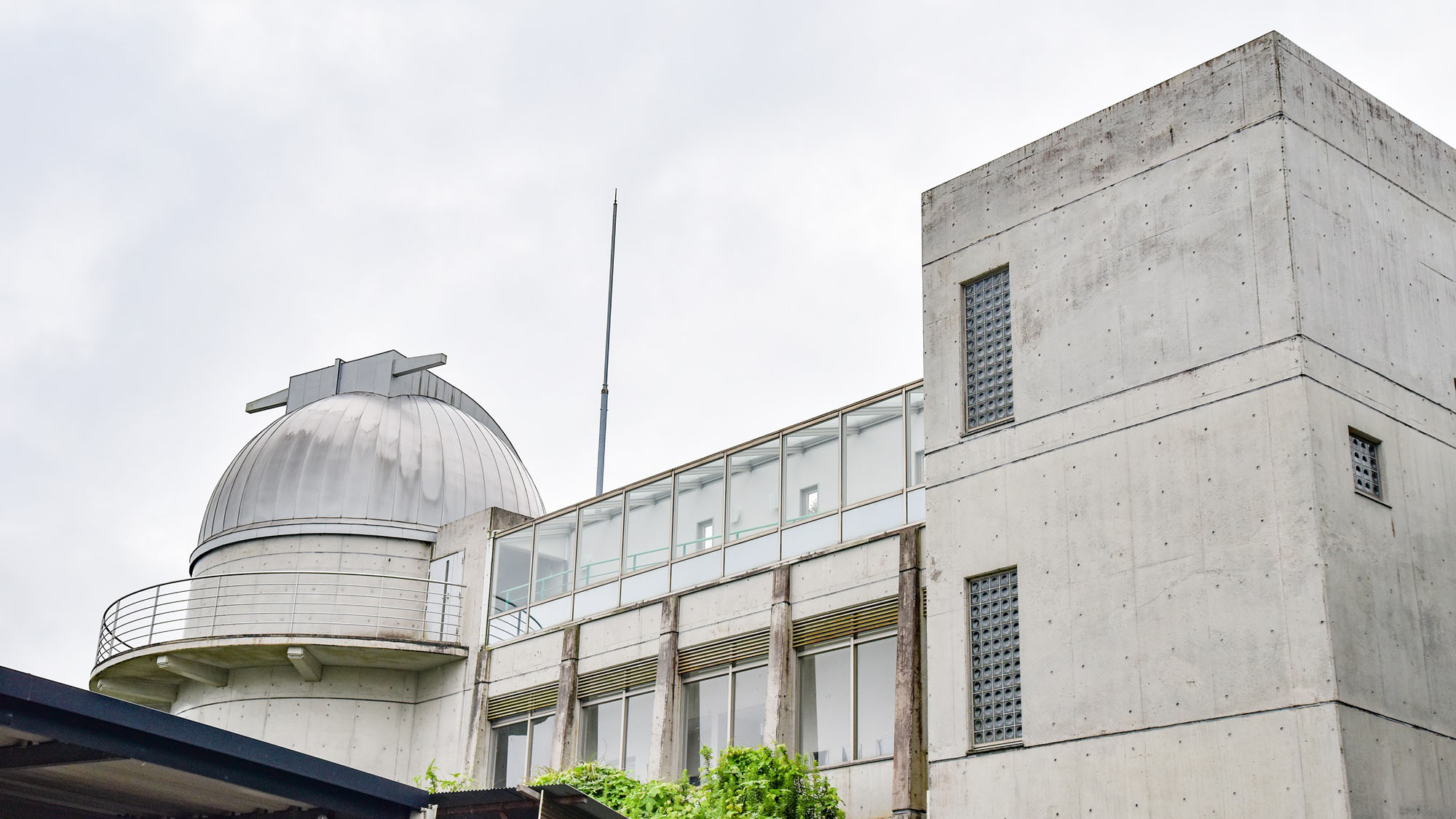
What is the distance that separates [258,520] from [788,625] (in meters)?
13.4

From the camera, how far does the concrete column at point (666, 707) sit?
24281mm

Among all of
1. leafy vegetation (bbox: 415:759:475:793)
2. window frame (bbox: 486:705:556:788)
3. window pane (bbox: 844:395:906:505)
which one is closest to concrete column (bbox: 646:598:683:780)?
window frame (bbox: 486:705:556:788)

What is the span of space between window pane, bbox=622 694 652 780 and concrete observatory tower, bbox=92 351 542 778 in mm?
4308

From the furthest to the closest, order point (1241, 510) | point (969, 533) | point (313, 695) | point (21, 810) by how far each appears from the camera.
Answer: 1. point (313, 695)
2. point (969, 533)
3. point (21, 810)
4. point (1241, 510)

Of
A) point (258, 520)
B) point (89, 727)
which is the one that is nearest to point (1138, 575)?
point (89, 727)

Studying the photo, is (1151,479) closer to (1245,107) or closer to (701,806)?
(1245,107)

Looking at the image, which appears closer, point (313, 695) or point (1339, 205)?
point (1339, 205)

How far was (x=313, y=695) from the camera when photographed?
3000 centimetres

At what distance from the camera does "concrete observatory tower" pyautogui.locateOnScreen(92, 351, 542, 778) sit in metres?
29.6

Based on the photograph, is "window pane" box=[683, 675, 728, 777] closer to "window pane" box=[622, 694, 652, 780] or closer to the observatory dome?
"window pane" box=[622, 694, 652, 780]

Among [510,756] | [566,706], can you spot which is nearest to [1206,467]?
[566,706]

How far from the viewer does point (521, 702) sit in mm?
27953

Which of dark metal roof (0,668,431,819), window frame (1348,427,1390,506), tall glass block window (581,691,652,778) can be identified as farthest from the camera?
tall glass block window (581,691,652,778)

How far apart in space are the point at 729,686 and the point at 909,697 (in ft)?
14.2
